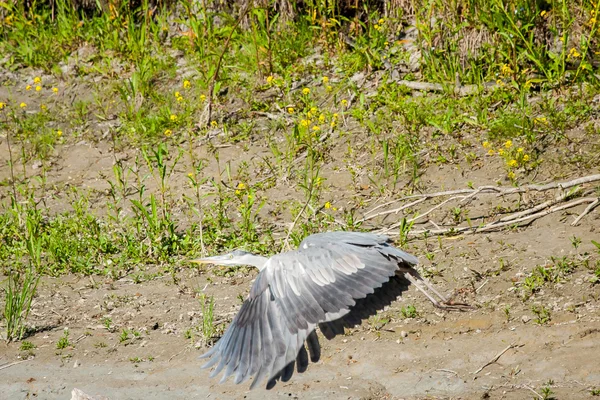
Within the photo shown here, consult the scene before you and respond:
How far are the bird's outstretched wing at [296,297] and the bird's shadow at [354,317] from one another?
0.26ft

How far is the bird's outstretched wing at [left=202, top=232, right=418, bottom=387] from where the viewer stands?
4000mm

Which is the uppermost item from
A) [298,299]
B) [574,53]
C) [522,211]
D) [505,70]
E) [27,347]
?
[574,53]

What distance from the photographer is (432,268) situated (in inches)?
224

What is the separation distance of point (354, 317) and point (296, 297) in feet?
1.62

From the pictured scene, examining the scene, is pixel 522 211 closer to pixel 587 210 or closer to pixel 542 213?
pixel 542 213

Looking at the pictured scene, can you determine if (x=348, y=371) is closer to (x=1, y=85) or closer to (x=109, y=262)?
(x=109, y=262)

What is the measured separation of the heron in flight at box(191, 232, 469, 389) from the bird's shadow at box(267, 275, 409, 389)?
0.01 m

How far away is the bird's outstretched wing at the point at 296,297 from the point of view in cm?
400

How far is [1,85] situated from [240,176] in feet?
10.9

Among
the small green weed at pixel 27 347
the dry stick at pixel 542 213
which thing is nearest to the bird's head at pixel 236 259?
the small green weed at pixel 27 347

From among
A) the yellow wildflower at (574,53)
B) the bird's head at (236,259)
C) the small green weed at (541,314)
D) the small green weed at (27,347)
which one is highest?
the yellow wildflower at (574,53)

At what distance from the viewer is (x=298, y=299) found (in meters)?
4.22

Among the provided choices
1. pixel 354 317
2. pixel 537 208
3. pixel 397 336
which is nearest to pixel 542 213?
pixel 537 208

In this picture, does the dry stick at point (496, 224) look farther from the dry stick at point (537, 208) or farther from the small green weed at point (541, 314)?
the small green weed at point (541, 314)
